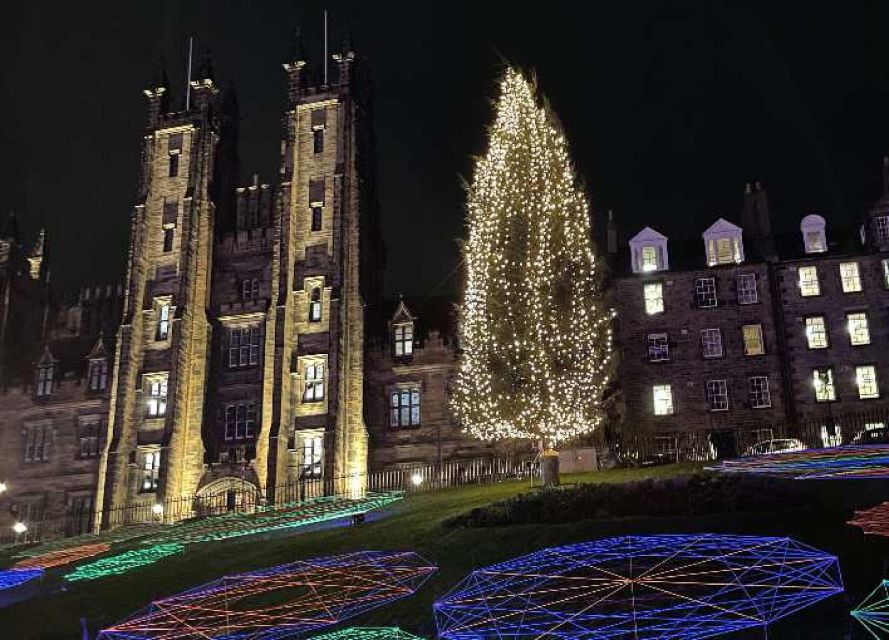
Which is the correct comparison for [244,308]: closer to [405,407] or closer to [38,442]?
[405,407]

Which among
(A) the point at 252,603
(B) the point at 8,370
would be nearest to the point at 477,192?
(A) the point at 252,603

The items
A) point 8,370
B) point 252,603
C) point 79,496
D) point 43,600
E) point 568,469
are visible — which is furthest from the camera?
point 8,370

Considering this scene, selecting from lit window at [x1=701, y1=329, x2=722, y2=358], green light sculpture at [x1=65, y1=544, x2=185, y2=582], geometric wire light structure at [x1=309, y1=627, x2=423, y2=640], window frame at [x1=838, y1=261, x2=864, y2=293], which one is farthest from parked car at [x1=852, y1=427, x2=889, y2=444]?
green light sculpture at [x1=65, y1=544, x2=185, y2=582]

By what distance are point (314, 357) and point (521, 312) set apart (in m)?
21.9

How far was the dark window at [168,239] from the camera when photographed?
6050cm

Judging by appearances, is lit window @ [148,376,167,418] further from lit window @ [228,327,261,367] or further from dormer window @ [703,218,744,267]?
dormer window @ [703,218,744,267]

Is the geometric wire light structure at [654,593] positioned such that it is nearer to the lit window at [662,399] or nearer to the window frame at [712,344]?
the lit window at [662,399]

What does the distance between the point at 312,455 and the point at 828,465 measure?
32.4 metres

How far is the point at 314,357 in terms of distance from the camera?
5491 centimetres

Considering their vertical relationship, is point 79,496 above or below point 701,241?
below

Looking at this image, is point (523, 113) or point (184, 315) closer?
point (523, 113)

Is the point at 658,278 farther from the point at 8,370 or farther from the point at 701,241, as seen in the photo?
the point at 8,370

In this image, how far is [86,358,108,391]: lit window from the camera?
201 ft

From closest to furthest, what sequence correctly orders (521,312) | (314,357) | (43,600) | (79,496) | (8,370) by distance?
(43,600)
(521,312)
(314,357)
(79,496)
(8,370)
